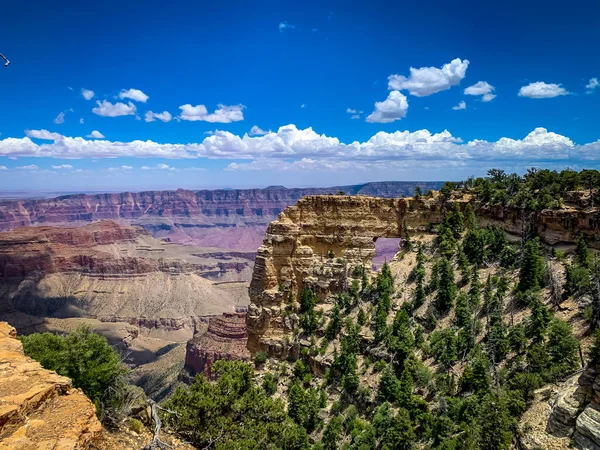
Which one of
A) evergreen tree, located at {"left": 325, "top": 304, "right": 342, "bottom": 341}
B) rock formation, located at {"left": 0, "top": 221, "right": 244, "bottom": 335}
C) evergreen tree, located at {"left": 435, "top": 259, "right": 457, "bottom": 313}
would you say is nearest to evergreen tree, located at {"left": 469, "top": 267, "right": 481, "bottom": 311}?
evergreen tree, located at {"left": 435, "top": 259, "right": 457, "bottom": 313}

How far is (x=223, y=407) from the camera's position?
1053 inches

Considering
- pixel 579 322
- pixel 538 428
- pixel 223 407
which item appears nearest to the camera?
→ pixel 538 428

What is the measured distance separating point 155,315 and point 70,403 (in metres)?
168

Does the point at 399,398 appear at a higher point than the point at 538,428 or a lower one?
lower

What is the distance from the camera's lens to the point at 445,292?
45.1m

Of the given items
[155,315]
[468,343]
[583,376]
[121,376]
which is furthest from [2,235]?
[583,376]

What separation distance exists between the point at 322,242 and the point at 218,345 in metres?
63.0

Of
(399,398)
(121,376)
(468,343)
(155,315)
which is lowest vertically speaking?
(155,315)

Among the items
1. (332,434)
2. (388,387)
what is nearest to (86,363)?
(332,434)

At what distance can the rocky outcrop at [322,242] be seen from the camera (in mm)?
54125

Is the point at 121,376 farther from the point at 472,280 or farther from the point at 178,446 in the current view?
the point at 472,280

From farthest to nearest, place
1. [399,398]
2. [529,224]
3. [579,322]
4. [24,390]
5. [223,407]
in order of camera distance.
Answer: [529,224], [399,398], [579,322], [223,407], [24,390]

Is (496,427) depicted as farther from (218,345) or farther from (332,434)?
(218,345)

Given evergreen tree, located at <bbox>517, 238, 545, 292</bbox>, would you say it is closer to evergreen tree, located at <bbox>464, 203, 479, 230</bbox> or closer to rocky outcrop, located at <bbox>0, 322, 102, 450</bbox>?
evergreen tree, located at <bbox>464, 203, 479, 230</bbox>
